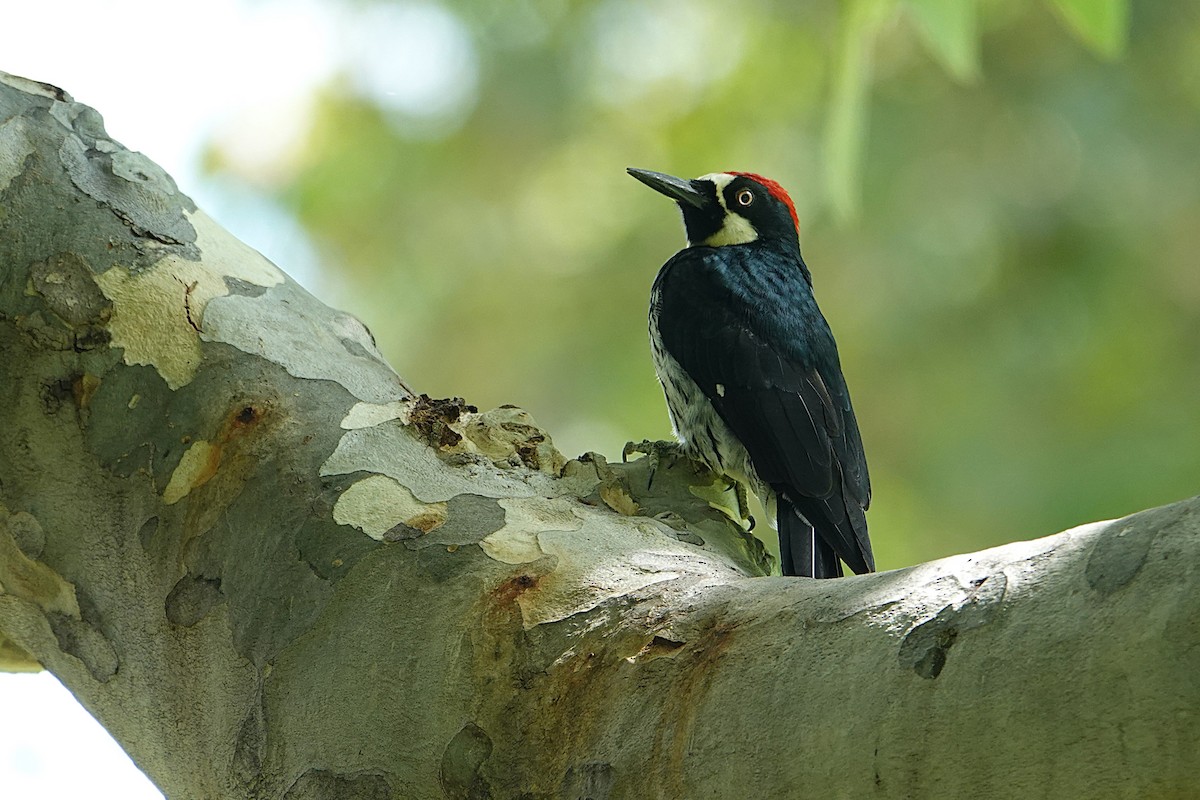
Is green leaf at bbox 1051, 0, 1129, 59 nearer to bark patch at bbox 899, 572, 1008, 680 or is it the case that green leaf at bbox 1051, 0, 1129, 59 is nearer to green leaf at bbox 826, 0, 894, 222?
green leaf at bbox 826, 0, 894, 222

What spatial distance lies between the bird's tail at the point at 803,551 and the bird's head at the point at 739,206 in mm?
1360

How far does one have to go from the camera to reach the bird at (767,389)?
9.75ft

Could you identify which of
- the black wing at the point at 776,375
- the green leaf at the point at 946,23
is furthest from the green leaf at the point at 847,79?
the black wing at the point at 776,375

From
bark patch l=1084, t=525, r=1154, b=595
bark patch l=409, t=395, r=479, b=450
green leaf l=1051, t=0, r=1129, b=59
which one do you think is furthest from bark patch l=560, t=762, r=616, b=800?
green leaf l=1051, t=0, r=1129, b=59

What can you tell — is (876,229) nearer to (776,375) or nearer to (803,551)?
(776,375)

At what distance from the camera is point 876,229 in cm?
716

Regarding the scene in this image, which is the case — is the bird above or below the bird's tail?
above

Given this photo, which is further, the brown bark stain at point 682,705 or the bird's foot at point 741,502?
the bird's foot at point 741,502

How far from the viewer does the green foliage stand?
22.1ft

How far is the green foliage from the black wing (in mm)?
2629

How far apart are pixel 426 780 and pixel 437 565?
0.28m

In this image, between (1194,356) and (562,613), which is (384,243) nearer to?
(1194,356)

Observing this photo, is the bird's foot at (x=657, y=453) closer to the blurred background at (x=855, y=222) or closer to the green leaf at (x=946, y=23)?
the green leaf at (x=946, y=23)

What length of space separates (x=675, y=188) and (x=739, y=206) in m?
0.25
